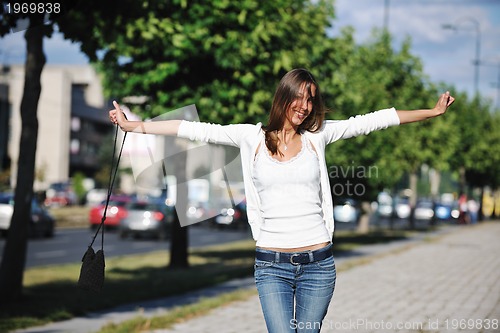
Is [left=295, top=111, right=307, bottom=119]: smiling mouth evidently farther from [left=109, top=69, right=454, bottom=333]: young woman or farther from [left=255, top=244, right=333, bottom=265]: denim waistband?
[left=255, top=244, right=333, bottom=265]: denim waistband

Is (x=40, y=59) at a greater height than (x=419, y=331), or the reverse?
(x=40, y=59)

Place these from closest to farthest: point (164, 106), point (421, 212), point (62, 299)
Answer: point (62, 299)
point (164, 106)
point (421, 212)

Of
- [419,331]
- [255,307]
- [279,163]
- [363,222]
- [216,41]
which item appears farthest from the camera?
[363,222]

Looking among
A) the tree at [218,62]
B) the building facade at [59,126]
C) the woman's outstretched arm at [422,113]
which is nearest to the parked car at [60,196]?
the building facade at [59,126]

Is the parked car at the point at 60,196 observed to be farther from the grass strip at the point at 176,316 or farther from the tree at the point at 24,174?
the grass strip at the point at 176,316

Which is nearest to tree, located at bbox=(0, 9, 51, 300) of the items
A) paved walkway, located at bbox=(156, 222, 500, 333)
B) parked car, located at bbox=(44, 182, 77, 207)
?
paved walkway, located at bbox=(156, 222, 500, 333)

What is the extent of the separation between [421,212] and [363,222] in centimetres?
1953

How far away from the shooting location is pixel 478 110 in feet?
186

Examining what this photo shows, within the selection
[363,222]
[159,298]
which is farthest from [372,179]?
[159,298]

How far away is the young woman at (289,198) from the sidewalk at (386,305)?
175 inches

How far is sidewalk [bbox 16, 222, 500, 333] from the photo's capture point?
846 cm

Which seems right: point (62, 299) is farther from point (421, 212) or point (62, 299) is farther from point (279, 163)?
point (421, 212)

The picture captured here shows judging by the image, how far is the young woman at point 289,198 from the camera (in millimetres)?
3727

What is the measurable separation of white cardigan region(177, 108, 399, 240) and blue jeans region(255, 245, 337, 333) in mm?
186
